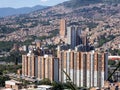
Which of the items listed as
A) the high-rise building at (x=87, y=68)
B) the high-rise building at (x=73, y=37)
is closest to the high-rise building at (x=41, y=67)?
the high-rise building at (x=87, y=68)

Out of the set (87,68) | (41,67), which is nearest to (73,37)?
(41,67)

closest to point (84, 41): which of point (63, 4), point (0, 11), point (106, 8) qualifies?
point (106, 8)

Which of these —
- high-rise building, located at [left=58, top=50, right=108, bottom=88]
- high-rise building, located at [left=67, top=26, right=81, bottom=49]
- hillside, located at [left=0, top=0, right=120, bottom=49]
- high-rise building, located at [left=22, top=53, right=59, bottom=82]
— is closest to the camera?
high-rise building, located at [left=58, top=50, right=108, bottom=88]

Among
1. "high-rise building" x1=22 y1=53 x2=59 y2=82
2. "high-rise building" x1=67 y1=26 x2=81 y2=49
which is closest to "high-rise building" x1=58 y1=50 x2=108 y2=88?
→ "high-rise building" x1=22 y1=53 x2=59 y2=82

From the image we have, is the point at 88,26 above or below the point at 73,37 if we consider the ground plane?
below

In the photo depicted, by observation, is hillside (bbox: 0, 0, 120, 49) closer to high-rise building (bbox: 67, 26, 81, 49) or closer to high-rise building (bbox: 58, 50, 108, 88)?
high-rise building (bbox: 67, 26, 81, 49)

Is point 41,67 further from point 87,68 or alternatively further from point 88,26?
point 88,26

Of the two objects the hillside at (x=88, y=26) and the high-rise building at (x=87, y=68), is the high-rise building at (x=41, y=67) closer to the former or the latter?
the high-rise building at (x=87, y=68)
